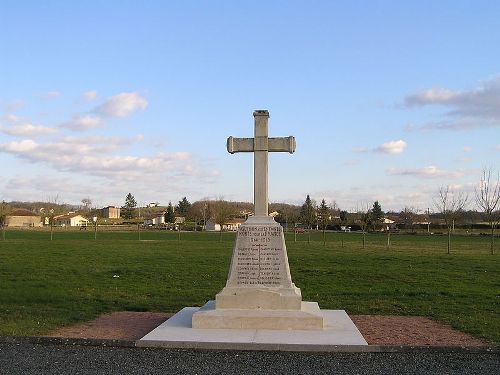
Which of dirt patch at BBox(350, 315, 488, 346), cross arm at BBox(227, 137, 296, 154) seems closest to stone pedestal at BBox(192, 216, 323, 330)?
dirt patch at BBox(350, 315, 488, 346)

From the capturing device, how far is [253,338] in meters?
7.97

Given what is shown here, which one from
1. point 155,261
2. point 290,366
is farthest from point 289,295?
point 155,261

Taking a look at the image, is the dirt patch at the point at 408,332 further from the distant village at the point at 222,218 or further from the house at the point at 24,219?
the house at the point at 24,219

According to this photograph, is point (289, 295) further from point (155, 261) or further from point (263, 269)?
point (155, 261)

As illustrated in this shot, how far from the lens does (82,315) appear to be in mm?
10734

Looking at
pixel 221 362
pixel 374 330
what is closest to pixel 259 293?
pixel 374 330

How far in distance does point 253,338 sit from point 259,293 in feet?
3.93

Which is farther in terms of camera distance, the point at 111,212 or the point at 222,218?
the point at 111,212

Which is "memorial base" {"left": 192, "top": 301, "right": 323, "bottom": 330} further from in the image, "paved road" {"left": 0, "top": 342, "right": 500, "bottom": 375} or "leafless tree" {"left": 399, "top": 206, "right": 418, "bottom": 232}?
"leafless tree" {"left": 399, "top": 206, "right": 418, "bottom": 232}

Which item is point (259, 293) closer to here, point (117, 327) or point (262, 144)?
point (117, 327)

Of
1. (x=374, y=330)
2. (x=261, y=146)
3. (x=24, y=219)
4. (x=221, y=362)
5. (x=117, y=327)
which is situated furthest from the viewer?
(x=24, y=219)

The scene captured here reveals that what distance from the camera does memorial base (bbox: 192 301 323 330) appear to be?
8680 millimetres

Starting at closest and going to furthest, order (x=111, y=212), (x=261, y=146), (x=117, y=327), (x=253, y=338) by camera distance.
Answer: (x=253, y=338), (x=117, y=327), (x=261, y=146), (x=111, y=212)

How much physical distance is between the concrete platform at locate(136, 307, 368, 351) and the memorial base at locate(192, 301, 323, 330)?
0.44 feet
